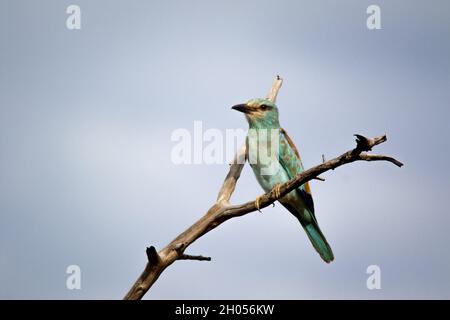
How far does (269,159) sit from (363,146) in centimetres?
278

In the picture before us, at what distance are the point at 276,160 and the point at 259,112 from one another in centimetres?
69

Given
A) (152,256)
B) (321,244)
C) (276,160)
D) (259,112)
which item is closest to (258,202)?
(276,160)

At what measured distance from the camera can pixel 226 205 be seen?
7.31 m

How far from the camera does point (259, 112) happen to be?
337 inches

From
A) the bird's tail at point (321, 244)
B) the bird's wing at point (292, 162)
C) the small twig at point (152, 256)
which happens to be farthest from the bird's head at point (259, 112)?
the small twig at point (152, 256)

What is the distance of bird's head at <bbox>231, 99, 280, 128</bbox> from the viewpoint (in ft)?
28.0

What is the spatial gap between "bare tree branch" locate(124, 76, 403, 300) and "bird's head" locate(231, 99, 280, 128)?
2.97 ft

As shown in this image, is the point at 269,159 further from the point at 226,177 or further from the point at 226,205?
the point at 226,205

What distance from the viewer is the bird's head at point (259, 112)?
8.53 metres

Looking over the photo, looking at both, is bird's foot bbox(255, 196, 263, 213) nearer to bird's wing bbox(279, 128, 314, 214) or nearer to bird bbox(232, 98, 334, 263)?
bird bbox(232, 98, 334, 263)

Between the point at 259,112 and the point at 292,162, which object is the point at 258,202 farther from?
the point at 259,112

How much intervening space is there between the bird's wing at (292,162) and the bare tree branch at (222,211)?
2.57ft

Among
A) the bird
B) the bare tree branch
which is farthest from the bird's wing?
the bare tree branch
